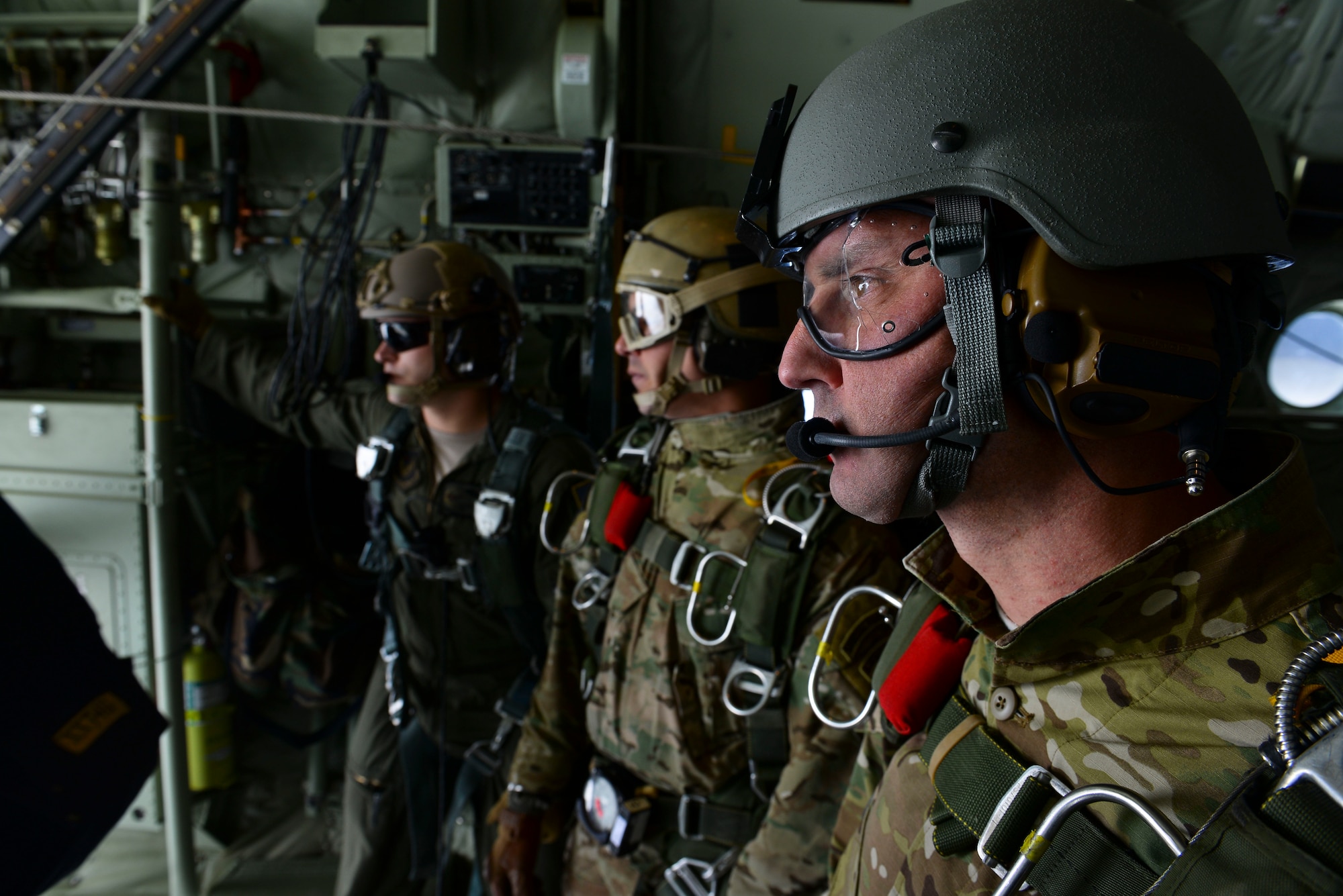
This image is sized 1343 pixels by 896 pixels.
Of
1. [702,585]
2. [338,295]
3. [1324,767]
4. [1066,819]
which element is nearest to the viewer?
[1324,767]

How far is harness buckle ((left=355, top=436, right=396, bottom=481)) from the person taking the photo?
106 inches

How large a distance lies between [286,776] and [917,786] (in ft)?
11.7

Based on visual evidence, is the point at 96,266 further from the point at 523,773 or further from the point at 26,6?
the point at 523,773

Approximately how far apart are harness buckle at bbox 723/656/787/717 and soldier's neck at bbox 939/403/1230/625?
0.79m

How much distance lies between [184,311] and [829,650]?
272 cm

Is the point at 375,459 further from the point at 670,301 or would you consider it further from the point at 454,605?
the point at 670,301

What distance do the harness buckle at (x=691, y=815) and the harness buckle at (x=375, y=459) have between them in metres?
1.63

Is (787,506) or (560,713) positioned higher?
(787,506)

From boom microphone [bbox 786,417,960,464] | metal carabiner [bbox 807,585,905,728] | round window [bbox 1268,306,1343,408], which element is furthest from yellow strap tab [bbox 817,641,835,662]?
round window [bbox 1268,306,1343,408]

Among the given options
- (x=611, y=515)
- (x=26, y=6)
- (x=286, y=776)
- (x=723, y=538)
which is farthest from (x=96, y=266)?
(x=723, y=538)

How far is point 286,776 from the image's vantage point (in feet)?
11.6

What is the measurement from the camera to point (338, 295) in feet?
11.1

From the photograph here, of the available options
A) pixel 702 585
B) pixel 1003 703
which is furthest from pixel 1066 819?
pixel 702 585

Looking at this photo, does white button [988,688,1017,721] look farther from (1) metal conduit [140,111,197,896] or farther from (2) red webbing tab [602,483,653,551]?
(1) metal conduit [140,111,197,896]
